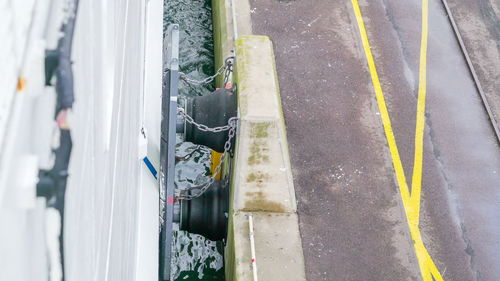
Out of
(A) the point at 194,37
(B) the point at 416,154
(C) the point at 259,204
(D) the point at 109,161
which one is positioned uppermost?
(D) the point at 109,161

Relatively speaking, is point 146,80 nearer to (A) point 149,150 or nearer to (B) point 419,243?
(A) point 149,150

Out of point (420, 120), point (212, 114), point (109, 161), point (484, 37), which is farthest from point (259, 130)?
point (484, 37)

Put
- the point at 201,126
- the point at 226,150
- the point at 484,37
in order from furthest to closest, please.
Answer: the point at 484,37 → the point at 201,126 → the point at 226,150

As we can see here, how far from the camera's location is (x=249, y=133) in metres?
7.73

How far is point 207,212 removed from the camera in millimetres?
8312

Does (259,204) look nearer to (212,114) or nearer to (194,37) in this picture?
(212,114)

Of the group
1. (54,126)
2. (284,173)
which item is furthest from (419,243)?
(54,126)

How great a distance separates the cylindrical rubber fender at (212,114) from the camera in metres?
8.34

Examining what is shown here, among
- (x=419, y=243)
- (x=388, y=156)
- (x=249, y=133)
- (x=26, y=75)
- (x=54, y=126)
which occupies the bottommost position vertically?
(x=419, y=243)

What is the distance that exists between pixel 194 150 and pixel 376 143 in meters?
2.60

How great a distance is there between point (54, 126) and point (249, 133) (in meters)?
5.51

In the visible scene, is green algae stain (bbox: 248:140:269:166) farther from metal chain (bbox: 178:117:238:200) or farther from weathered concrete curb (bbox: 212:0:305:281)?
metal chain (bbox: 178:117:238:200)

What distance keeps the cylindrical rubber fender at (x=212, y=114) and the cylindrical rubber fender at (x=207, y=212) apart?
1.82 feet

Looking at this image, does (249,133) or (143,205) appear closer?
(143,205)
